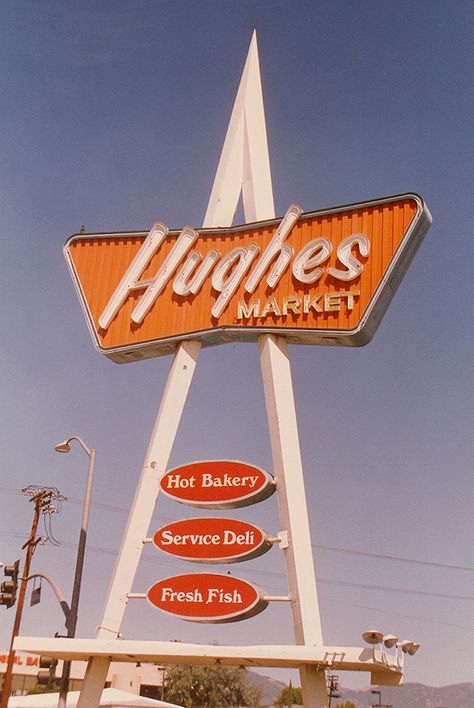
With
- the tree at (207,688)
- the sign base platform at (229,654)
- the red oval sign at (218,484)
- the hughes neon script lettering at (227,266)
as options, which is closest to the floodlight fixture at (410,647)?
the sign base platform at (229,654)

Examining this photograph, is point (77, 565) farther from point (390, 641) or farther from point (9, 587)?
point (390, 641)

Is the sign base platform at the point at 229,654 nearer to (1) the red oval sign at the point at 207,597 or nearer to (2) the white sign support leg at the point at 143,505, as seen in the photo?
(2) the white sign support leg at the point at 143,505

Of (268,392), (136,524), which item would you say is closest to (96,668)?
(136,524)

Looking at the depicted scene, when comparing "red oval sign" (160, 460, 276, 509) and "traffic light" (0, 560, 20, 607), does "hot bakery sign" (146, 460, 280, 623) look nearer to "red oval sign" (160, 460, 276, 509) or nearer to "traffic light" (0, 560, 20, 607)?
"red oval sign" (160, 460, 276, 509)

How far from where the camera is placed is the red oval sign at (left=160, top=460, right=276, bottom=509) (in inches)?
579

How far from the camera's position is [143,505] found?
15.6 m

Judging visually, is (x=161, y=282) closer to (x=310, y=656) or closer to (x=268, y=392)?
(x=268, y=392)

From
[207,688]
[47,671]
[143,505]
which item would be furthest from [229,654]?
[207,688]

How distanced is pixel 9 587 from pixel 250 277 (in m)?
10.5

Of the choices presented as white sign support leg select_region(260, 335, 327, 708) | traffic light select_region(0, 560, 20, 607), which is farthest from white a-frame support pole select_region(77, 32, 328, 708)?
traffic light select_region(0, 560, 20, 607)

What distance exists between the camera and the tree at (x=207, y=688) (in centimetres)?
6556

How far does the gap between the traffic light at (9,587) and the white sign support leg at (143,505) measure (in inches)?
241

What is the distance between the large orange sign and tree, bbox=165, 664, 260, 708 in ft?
179

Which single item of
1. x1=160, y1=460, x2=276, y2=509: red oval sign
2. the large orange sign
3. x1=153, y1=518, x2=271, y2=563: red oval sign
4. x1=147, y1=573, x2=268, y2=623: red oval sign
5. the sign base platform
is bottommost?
the sign base platform
